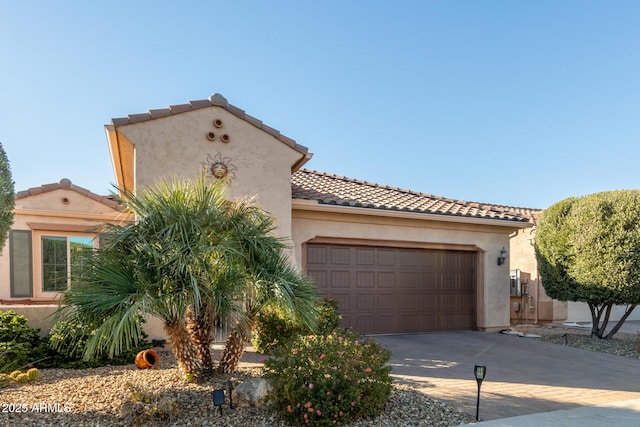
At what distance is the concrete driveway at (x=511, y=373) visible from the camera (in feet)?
19.5

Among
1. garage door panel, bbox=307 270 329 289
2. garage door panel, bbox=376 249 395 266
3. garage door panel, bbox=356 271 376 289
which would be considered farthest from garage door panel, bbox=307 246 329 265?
garage door panel, bbox=376 249 395 266

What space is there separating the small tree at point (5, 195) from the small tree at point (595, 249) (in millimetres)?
13103

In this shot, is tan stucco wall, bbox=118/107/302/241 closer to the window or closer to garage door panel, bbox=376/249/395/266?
garage door panel, bbox=376/249/395/266

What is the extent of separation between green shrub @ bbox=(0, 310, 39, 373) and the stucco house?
18.7 inches

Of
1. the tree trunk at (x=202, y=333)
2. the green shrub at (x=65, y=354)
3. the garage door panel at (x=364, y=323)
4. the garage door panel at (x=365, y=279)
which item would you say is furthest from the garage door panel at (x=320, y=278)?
the tree trunk at (x=202, y=333)

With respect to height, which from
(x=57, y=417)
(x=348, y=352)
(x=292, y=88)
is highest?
(x=292, y=88)

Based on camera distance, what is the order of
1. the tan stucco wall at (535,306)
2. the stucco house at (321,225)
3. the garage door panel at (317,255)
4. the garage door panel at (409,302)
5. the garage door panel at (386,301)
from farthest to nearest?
1. the tan stucco wall at (535,306)
2. the garage door panel at (409,302)
3. the garage door panel at (386,301)
4. the garage door panel at (317,255)
5. the stucco house at (321,225)

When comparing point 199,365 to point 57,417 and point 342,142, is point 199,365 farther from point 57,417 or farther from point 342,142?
point 342,142

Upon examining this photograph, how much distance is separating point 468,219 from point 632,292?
461 cm

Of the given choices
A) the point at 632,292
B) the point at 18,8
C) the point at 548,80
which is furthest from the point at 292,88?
the point at 632,292

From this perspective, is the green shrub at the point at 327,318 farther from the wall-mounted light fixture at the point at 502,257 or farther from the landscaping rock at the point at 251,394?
the wall-mounted light fixture at the point at 502,257

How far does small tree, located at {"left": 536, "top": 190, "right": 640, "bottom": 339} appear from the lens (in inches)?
407

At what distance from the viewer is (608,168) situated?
49.9 feet

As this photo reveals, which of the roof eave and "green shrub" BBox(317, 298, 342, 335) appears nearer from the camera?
"green shrub" BBox(317, 298, 342, 335)
